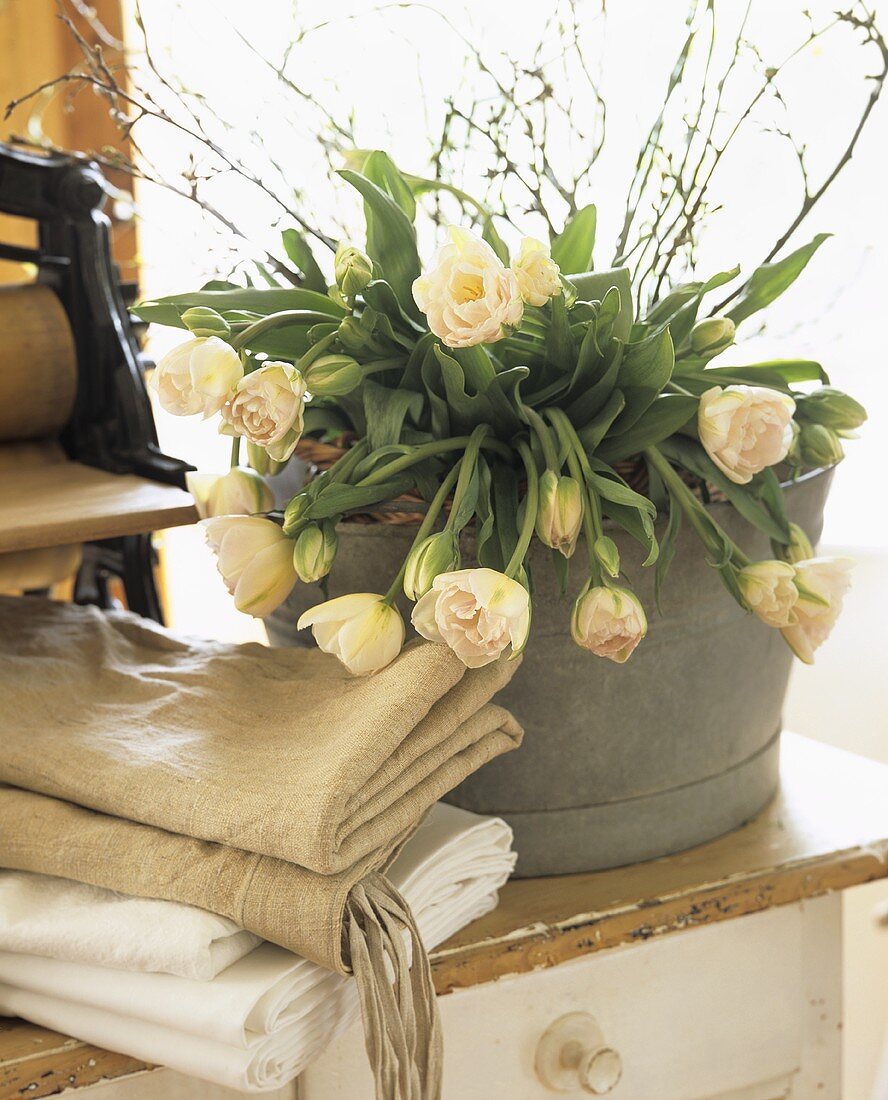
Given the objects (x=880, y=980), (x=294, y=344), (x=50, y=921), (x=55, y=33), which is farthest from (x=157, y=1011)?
(x=55, y=33)

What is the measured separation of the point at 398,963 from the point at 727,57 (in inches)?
49.5

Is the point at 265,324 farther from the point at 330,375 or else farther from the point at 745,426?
the point at 745,426

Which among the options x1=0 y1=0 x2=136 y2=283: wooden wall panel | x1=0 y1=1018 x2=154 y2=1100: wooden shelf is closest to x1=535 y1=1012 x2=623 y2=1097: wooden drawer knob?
x1=0 y1=1018 x2=154 y2=1100: wooden shelf

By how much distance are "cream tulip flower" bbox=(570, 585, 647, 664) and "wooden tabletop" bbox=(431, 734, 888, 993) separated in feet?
0.59

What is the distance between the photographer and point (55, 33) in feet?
6.64

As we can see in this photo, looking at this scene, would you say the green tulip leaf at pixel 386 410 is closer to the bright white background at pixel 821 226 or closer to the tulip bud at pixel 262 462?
the tulip bud at pixel 262 462

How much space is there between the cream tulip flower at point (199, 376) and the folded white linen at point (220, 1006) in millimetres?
237

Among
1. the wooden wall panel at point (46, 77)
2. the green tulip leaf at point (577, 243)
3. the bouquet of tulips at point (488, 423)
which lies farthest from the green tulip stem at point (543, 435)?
the wooden wall panel at point (46, 77)

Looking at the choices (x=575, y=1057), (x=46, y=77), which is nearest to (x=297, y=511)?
(x=575, y=1057)

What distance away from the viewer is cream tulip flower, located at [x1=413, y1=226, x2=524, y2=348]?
48 centimetres

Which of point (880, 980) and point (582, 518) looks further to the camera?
point (880, 980)

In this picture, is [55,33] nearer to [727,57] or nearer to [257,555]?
[727,57]

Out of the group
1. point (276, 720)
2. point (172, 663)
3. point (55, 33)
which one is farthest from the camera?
point (55, 33)

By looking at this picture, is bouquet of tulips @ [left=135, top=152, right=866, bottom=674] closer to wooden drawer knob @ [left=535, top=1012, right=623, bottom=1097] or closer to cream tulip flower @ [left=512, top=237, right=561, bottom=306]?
cream tulip flower @ [left=512, top=237, right=561, bottom=306]
